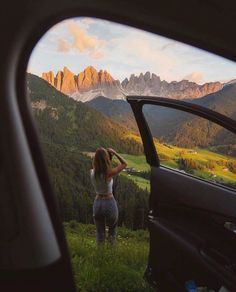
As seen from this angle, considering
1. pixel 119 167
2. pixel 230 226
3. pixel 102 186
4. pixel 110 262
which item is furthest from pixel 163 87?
pixel 230 226

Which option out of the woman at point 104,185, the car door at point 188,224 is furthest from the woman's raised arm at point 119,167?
the car door at point 188,224

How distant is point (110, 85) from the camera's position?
5.28m

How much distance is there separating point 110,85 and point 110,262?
1929 mm

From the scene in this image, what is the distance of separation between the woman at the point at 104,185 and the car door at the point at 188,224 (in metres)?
1.67

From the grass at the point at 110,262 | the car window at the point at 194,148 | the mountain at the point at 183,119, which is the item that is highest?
the mountain at the point at 183,119

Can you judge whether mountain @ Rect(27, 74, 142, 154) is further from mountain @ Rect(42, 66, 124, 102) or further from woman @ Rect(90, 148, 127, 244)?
woman @ Rect(90, 148, 127, 244)

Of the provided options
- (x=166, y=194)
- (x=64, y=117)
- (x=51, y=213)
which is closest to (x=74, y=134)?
(x=64, y=117)

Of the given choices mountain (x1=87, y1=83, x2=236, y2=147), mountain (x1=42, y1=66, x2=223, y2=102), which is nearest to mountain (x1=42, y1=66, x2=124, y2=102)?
mountain (x1=42, y1=66, x2=223, y2=102)

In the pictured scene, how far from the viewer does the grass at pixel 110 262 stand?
159 inches

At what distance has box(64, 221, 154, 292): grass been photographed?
13.2 ft

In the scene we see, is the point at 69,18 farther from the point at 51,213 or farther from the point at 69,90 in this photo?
the point at 69,90

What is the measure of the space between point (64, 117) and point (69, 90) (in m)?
0.97

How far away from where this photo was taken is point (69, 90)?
585 centimetres

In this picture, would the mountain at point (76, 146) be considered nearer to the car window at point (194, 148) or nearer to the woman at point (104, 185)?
the woman at point (104, 185)
